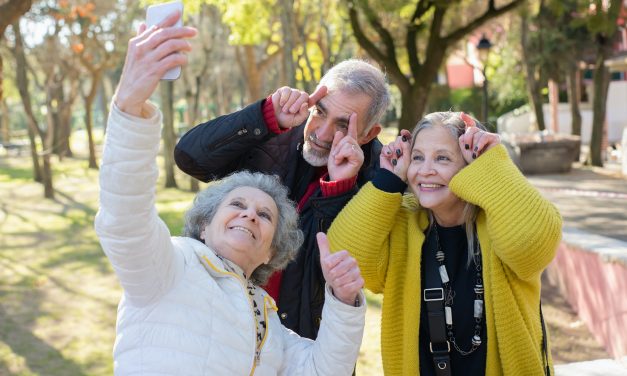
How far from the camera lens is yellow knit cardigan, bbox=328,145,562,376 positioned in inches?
109

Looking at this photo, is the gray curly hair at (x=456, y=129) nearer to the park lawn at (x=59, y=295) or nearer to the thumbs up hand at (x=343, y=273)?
the thumbs up hand at (x=343, y=273)

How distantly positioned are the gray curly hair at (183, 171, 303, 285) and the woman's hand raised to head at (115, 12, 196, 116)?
0.80m

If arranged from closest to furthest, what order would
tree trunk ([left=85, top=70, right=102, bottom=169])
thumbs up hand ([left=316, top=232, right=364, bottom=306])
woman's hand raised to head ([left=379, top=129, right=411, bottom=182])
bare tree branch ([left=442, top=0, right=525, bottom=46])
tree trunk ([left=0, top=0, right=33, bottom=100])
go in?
thumbs up hand ([left=316, top=232, right=364, bottom=306]) < woman's hand raised to head ([left=379, top=129, right=411, bottom=182]) < tree trunk ([left=0, top=0, right=33, bottom=100]) < bare tree branch ([left=442, top=0, right=525, bottom=46]) < tree trunk ([left=85, top=70, right=102, bottom=169])

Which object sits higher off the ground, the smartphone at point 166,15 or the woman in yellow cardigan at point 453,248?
the smartphone at point 166,15

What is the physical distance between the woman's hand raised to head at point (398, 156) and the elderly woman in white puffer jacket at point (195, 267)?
45 cm

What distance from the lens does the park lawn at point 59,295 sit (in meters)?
6.97

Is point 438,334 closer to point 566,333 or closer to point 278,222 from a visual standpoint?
point 278,222

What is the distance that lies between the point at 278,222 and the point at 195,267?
516 millimetres

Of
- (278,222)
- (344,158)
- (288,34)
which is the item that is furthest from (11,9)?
(288,34)

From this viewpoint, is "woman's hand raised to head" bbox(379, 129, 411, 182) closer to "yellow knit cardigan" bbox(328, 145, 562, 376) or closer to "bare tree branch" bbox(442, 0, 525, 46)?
"yellow knit cardigan" bbox(328, 145, 562, 376)

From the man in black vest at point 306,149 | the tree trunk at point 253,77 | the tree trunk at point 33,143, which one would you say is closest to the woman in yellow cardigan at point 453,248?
the man in black vest at point 306,149

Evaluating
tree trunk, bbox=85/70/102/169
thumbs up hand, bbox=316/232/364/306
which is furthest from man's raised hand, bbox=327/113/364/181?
tree trunk, bbox=85/70/102/169

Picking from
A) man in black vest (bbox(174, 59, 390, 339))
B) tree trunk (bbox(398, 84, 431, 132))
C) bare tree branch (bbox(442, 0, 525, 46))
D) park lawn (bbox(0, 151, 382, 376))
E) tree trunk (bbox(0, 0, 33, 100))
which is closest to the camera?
man in black vest (bbox(174, 59, 390, 339))

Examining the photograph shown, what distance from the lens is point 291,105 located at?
124 inches
